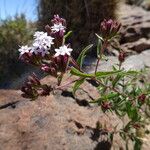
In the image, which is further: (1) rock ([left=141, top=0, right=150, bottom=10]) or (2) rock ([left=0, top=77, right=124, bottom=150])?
(1) rock ([left=141, top=0, right=150, bottom=10])

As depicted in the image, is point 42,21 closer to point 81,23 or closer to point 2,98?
point 81,23

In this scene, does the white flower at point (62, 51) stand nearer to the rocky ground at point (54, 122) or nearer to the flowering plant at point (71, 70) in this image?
the flowering plant at point (71, 70)

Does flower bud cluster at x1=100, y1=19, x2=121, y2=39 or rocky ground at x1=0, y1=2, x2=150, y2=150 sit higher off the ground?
flower bud cluster at x1=100, y1=19, x2=121, y2=39

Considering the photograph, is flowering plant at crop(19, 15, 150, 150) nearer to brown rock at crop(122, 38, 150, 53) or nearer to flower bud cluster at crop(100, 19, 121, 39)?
flower bud cluster at crop(100, 19, 121, 39)

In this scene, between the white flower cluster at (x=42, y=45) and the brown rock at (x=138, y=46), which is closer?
the white flower cluster at (x=42, y=45)

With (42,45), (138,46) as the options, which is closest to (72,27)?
(138,46)

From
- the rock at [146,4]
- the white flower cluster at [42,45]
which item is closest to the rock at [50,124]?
the white flower cluster at [42,45]

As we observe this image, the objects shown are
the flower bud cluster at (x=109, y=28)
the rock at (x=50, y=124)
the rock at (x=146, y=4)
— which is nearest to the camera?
the flower bud cluster at (x=109, y=28)

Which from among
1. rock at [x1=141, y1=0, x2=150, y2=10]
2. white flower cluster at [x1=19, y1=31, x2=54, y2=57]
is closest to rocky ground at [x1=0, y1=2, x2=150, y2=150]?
white flower cluster at [x1=19, y1=31, x2=54, y2=57]

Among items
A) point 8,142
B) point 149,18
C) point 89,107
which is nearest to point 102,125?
point 89,107

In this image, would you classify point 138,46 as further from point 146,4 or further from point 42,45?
point 42,45

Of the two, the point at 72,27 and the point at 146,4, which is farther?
the point at 146,4
